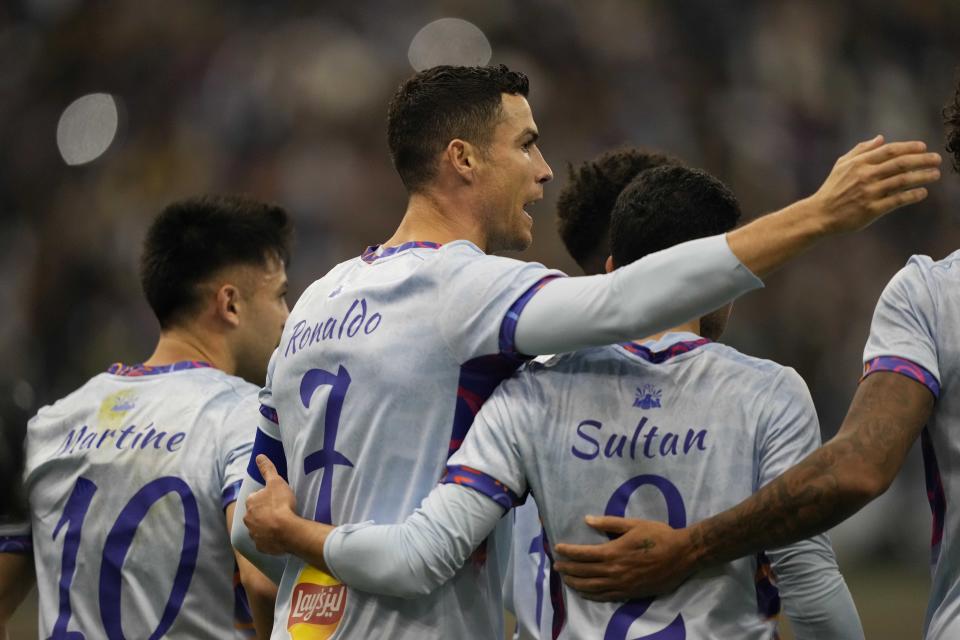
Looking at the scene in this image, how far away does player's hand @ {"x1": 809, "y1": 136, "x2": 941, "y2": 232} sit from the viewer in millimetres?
2148

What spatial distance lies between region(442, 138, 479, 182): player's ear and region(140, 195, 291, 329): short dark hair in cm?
144

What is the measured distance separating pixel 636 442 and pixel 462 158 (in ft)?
3.01

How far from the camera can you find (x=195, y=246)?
4078 millimetres

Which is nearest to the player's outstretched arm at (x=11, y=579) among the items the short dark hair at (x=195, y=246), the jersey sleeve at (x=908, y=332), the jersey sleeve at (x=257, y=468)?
the short dark hair at (x=195, y=246)

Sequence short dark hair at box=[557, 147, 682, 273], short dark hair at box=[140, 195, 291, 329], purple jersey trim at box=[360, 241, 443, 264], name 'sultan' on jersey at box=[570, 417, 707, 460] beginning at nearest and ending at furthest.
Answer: name 'sultan' on jersey at box=[570, 417, 707, 460] < purple jersey trim at box=[360, 241, 443, 264] < short dark hair at box=[557, 147, 682, 273] < short dark hair at box=[140, 195, 291, 329]

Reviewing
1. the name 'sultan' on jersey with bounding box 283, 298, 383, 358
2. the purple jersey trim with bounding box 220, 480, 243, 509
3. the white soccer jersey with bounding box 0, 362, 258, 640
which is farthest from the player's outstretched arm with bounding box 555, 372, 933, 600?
the white soccer jersey with bounding box 0, 362, 258, 640

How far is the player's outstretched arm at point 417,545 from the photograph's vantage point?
2.36 meters

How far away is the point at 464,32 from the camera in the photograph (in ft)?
37.1

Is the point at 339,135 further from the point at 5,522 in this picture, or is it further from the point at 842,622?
the point at 842,622

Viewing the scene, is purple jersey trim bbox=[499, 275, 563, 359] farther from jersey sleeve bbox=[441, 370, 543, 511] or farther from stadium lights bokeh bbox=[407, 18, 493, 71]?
stadium lights bokeh bbox=[407, 18, 493, 71]

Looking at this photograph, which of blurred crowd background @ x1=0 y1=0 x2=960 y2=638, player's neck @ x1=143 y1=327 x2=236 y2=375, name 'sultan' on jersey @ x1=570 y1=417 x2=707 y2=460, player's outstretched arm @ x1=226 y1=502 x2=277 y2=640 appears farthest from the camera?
blurred crowd background @ x1=0 y1=0 x2=960 y2=638

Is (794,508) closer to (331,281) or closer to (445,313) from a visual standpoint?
(445,313)

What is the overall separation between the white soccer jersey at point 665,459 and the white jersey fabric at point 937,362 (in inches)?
7.2

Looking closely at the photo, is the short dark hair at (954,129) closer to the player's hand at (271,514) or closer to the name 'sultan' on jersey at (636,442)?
the name 'sultan' on jersey at (636,442)
